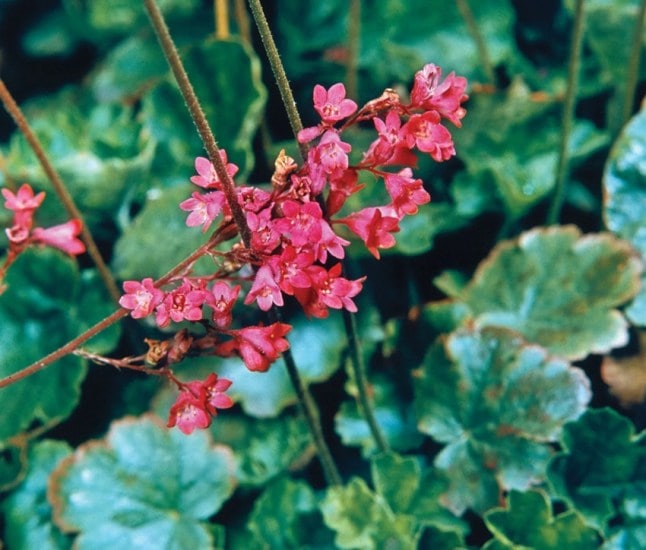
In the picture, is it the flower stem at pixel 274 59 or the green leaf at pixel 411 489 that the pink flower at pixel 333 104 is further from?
the green leaf at pixel 411 489

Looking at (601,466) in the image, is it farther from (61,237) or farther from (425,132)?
(61,237)

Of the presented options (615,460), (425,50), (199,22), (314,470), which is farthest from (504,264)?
(199,22)

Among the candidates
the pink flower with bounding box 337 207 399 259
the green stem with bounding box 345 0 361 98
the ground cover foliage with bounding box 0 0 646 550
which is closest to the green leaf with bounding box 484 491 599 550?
the ground cover foliage with bounding box 0 0 646 550

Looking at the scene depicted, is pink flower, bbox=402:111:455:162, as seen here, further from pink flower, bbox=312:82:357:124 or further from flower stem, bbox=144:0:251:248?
flower stem, bbox=144:0:251:248

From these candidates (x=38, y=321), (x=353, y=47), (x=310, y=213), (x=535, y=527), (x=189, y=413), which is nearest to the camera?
(x=310, y=213)

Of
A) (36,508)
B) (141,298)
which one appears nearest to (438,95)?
(141,298)

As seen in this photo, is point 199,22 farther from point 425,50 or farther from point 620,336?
point 620,336
